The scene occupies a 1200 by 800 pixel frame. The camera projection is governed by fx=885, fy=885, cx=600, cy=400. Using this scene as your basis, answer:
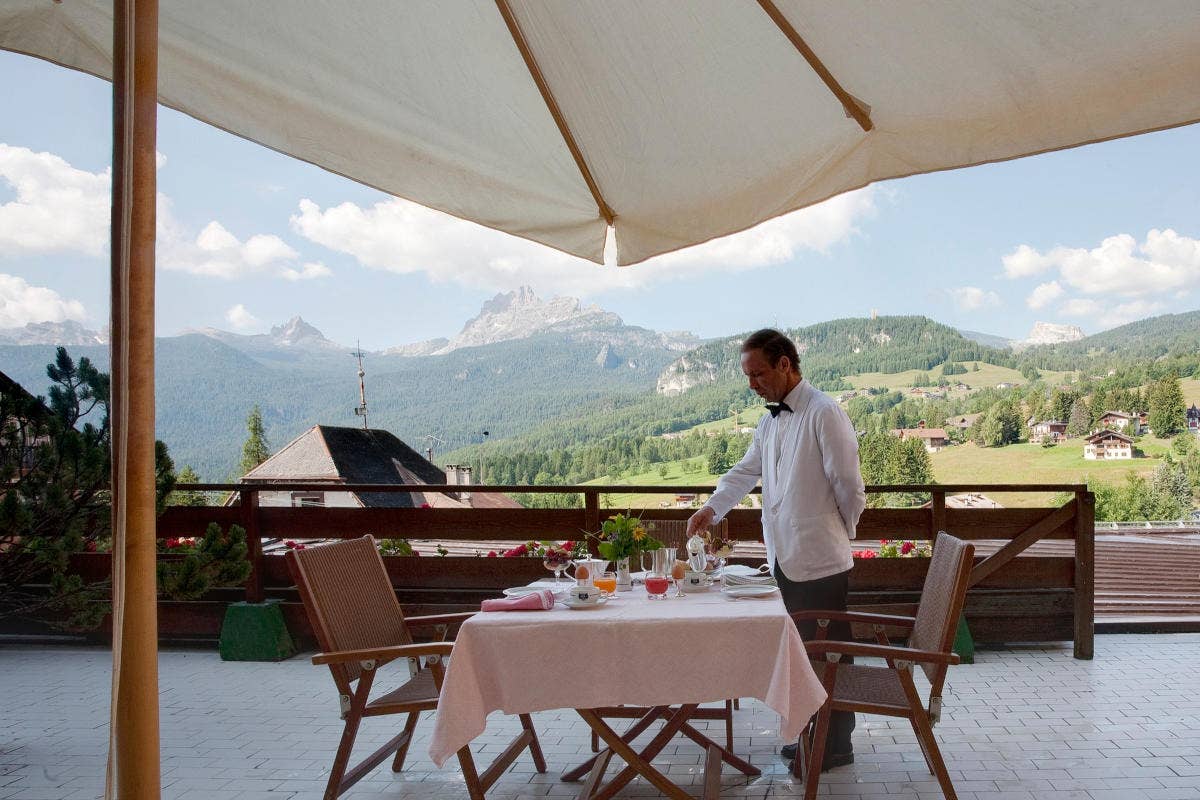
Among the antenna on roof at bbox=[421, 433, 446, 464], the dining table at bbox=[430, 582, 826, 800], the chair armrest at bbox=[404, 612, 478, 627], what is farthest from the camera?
the antenna on roof at bbox=[421, 433, 446, 464]

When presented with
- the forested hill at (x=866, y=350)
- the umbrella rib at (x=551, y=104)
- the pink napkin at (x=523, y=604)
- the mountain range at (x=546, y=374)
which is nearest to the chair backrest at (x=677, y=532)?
the pink napkin at (x=523, y=604)

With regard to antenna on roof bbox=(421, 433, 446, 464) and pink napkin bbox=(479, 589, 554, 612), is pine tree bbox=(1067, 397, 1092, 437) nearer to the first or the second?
antenna on roof bbox=(421, 433, 446, 464)

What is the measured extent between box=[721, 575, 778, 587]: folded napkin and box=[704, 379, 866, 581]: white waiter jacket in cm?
26

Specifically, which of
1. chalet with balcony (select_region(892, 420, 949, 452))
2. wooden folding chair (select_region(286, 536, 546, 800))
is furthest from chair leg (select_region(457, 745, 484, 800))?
chalet with balcony (select_region(892, 420, 949, 452))

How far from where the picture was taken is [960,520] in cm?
562

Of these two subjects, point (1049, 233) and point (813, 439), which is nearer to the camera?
point (813, 439)

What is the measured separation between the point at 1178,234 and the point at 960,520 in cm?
4261

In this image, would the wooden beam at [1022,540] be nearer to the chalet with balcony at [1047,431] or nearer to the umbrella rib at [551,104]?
the umbrella rib at [551,104]

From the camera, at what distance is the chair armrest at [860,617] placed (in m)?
3.36

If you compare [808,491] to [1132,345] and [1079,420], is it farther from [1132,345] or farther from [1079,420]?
[1132,345]

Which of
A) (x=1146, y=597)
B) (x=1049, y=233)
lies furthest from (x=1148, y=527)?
(x=1049, y=233)

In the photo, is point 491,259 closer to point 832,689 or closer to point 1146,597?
point 1146,597

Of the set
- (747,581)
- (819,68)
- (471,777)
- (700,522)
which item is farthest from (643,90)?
(471,777)

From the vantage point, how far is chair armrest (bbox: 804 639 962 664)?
2.95 metres
